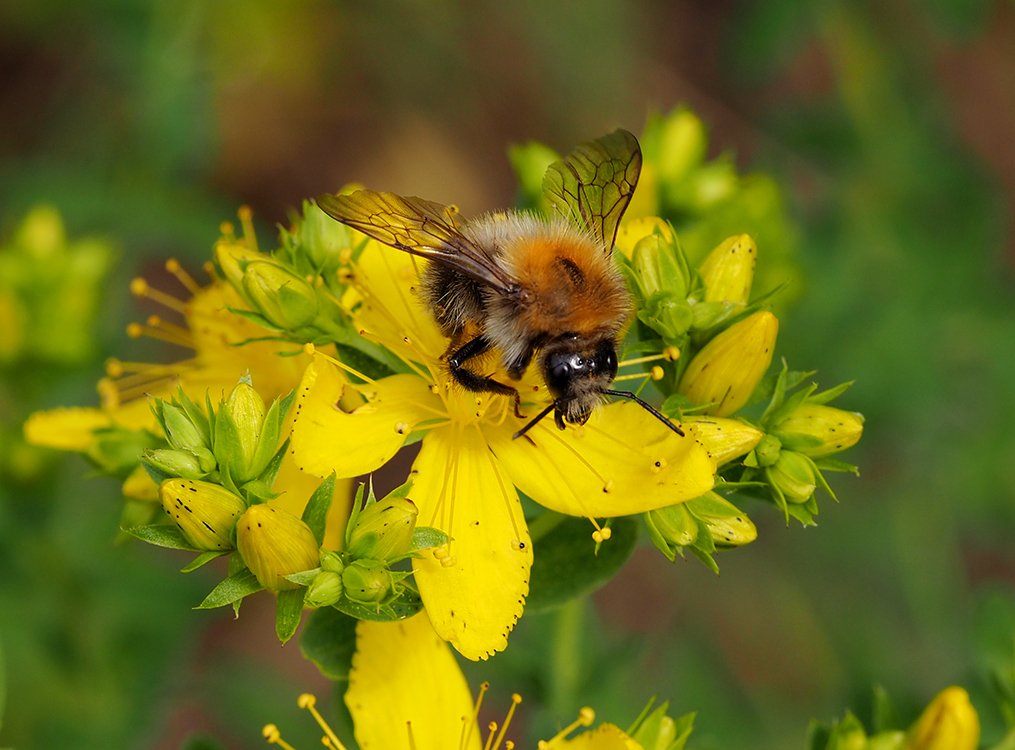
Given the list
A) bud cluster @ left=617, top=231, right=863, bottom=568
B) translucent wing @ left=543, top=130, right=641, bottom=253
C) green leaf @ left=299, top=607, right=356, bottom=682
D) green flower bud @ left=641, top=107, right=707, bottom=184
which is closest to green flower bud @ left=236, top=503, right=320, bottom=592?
green leaf @ left=299, top=607, right=356, bottom=682

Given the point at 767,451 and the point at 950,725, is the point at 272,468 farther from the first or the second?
the point at 950,725

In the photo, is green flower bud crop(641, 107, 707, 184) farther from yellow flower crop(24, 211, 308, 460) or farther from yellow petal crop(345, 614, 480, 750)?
yellow petal crop(345, 614, 480, 750)

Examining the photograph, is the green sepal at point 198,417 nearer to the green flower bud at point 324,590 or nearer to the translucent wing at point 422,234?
the green flower bud at point 324,590

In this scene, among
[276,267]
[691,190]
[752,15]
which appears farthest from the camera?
[752,15]

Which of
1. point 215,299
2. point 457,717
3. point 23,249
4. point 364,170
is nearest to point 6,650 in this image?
point 23,249

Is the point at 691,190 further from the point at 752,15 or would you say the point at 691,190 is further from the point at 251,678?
the point at 251,678

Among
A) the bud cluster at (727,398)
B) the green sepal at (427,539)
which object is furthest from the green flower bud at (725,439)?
the green sepal at (427,539)
